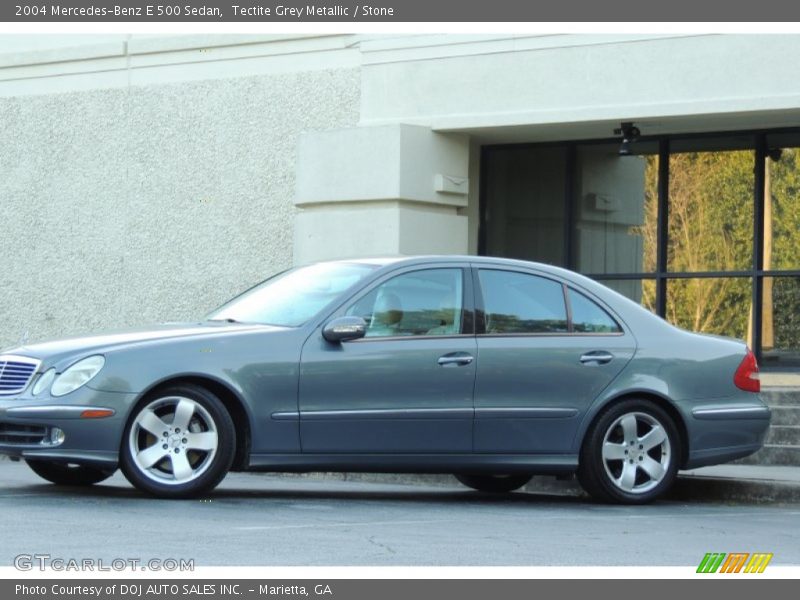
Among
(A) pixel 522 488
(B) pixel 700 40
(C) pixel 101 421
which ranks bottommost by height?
(A) pixel 522 488

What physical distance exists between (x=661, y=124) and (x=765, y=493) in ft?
21.7

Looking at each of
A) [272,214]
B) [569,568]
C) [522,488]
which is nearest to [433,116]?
[272,214]

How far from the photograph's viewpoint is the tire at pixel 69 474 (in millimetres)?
9891

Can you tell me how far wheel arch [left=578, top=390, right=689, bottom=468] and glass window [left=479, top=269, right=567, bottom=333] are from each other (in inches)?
21.3

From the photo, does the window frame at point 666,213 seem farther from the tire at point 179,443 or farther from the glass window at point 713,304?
the tire at point 179,443

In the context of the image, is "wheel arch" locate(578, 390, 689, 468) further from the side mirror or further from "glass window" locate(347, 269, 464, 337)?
the side mirror

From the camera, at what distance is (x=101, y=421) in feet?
29.0

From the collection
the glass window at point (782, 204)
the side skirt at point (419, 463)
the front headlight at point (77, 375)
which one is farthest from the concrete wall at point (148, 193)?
the front headlight at point (77, 375)

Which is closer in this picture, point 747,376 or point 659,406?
point 659,406

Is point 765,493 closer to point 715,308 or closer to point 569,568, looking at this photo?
point 569,568

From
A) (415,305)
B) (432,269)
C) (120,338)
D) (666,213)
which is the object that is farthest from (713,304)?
(120,338)

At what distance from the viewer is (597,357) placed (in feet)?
32.6

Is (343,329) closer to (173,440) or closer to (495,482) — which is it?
(173,440)

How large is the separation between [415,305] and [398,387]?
1.86 feet
